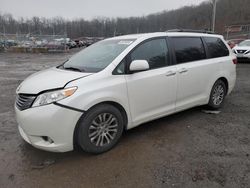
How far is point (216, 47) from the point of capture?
4902 mm

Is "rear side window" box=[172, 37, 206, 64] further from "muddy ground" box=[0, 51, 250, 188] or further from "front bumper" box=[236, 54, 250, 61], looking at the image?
"front bumper" box=[236, 54, 250, 61]

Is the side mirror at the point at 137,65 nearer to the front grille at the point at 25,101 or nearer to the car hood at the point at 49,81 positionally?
the car hood at the point at 49,81

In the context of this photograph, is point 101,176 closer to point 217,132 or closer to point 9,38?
point 217,132

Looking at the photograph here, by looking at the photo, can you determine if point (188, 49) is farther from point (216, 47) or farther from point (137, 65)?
point (137, 65)

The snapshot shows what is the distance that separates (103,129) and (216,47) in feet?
10.4

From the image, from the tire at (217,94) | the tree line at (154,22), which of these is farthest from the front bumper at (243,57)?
the tree line at (154,22)

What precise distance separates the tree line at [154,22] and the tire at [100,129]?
192ft

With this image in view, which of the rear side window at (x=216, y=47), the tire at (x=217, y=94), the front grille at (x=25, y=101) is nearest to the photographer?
the front grille at (x=25, y=101)

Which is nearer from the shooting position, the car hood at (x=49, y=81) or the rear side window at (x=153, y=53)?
the car hood at (x=49, y=81)

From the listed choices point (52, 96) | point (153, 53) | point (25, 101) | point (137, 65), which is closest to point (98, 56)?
point (137, 65)

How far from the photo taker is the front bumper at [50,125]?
2809 millimetres

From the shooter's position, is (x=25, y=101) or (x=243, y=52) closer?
(x=25, y=101)

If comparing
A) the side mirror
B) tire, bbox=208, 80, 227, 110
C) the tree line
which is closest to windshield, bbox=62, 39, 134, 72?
the side mirror

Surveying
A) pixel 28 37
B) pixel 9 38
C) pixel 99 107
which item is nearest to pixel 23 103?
pixel 99 107
